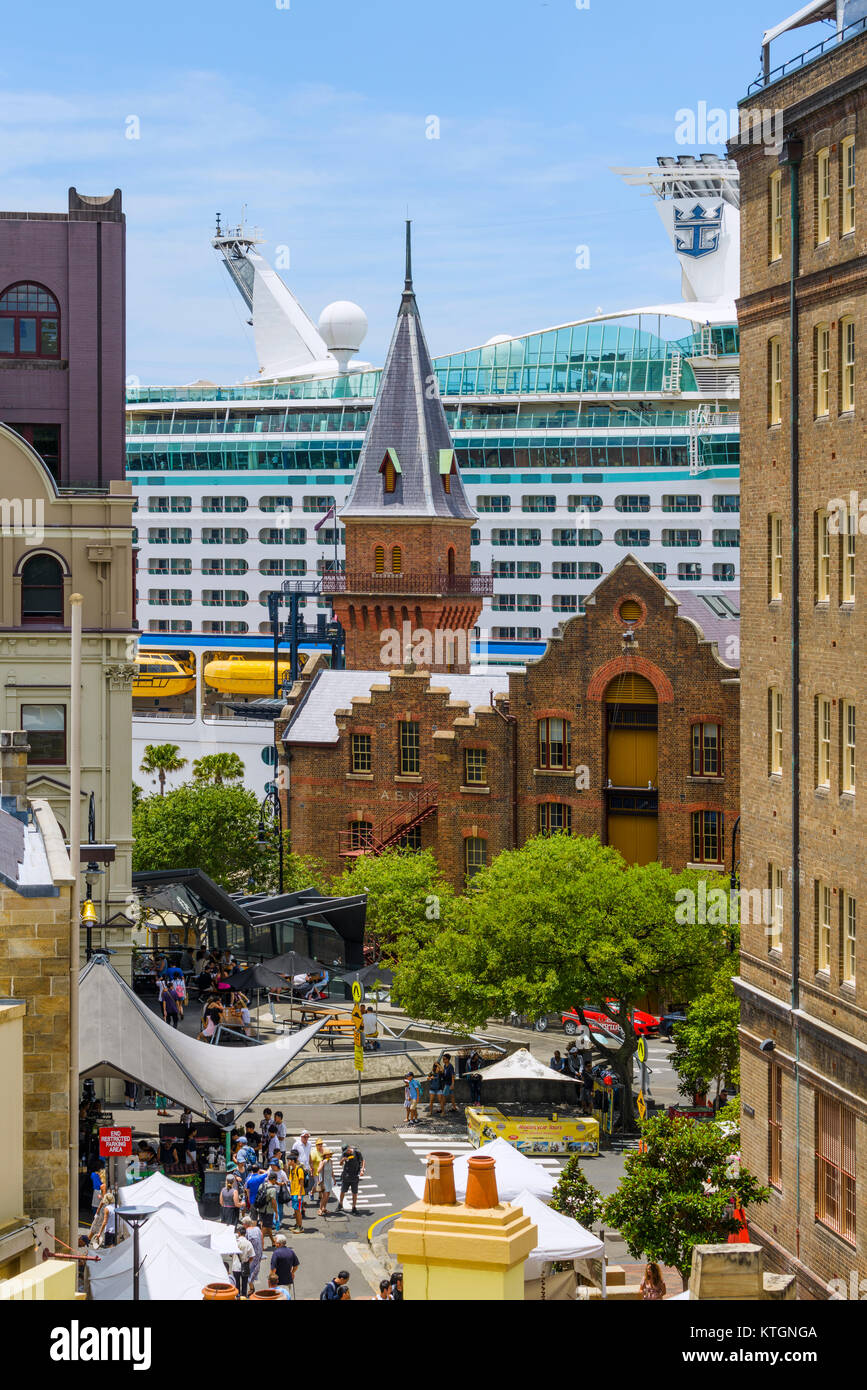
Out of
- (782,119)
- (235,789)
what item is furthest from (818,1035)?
(235,789)

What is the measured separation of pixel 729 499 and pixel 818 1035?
8187 centimetres

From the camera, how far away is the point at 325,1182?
3284 cm

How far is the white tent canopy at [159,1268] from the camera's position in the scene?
2130 centimetres

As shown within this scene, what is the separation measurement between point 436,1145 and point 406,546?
33.6 m

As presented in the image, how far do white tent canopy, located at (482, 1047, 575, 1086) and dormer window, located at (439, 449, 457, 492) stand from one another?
32.3m

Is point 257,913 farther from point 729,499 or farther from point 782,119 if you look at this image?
point 729,499

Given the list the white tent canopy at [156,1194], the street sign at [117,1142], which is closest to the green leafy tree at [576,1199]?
the white tent canopy at [156,1194]

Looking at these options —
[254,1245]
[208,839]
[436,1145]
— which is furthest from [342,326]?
[254,1245]

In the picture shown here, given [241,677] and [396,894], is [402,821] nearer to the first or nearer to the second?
[396,894]

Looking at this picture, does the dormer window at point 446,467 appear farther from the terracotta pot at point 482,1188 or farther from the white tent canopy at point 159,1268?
the terracotta pot at point 482,1188

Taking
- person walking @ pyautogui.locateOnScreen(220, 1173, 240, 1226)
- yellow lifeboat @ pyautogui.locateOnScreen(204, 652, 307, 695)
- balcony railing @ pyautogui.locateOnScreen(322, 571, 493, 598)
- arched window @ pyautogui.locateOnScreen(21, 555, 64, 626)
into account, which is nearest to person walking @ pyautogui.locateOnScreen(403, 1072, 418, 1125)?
person walking @ pyautogui.locateOnScreen(220, 1173, 240, 1226)

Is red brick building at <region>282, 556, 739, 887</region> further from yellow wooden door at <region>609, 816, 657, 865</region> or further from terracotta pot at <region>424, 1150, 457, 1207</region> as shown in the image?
terracotta pot at <region>424, 1150, 457, 1207</region>

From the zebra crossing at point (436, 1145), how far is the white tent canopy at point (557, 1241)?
11.8 m

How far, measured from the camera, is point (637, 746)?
56.7m
